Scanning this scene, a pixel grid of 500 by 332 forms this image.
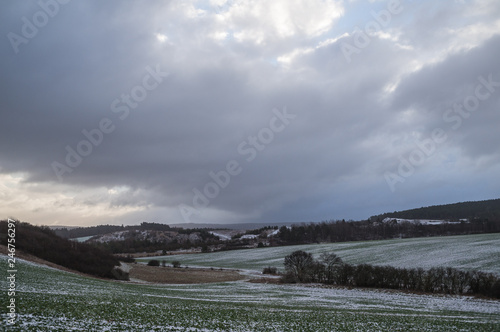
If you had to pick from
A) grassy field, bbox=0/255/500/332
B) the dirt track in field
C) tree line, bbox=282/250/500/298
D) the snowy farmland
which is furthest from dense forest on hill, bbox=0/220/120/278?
tree line, bbox=282/250/500/298

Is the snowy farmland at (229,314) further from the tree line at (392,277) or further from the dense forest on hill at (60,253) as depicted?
the dense forest on hill at (60,253)

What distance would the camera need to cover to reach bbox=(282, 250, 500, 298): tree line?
48031 mm

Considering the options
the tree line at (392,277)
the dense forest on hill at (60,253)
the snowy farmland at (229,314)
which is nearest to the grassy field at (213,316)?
the snowy farmland at (229,314)

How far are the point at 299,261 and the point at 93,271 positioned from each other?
138ft

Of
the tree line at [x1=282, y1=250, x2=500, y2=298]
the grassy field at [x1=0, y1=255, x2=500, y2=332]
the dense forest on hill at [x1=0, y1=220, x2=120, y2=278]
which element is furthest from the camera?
the dense forest on hill at [x1=0, y1=220, x2=120, y2=278]

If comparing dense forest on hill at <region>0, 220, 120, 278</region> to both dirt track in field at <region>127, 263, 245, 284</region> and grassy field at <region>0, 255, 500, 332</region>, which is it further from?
grassy field at <region>0, 255, 500, 332</region>

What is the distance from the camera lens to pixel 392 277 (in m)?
55.9

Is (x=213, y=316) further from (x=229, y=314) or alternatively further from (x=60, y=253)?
(x=60, y=253)

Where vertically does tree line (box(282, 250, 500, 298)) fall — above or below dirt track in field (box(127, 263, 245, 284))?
above

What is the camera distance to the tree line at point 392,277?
158 ft

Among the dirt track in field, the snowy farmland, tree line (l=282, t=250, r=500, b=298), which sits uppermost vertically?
the snowy farmland

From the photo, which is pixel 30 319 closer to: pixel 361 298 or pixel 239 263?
pixel 361 298

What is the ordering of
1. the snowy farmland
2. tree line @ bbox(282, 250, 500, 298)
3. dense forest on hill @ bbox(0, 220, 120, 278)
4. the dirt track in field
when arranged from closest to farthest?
the snowy farmland
tree line @ bbox(282, 250, 500, 298)
dense forest on hill @ bbox(0, 220, 120, 278)
the dirt track in field

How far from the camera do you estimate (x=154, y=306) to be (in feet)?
95.5
